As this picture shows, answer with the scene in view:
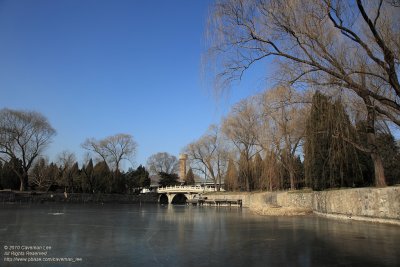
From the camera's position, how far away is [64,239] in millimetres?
11070

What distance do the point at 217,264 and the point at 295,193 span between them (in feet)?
68.3

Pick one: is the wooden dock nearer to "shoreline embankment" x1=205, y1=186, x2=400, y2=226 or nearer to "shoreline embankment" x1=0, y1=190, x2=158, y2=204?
"shoreline embankment" x1=0, y1=190, x2=158, y2=204

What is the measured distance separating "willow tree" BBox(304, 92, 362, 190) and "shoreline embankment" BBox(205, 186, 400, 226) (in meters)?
1.24

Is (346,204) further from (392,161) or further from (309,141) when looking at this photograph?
(392,161)

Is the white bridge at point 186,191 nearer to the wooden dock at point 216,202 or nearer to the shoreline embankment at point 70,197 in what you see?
the shoreline embankment at point 70,197

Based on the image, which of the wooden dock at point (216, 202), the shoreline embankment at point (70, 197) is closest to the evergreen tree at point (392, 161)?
the wooden dock at point (216, 202)

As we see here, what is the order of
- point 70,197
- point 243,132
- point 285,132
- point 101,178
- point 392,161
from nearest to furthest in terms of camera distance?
1. point 392,161
2. point 285,132
3. point 243,132
4. point 70,197
5. point 101,178

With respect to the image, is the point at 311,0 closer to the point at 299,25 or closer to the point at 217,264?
the point at 299,25

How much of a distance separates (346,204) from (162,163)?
79633mm

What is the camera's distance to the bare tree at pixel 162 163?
316 ft

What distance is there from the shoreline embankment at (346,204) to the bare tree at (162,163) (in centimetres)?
6749

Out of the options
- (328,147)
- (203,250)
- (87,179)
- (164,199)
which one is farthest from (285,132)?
(164,199)

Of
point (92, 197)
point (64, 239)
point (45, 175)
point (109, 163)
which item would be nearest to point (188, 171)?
point (109, 163)

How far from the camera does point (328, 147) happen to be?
22234 millimetres
